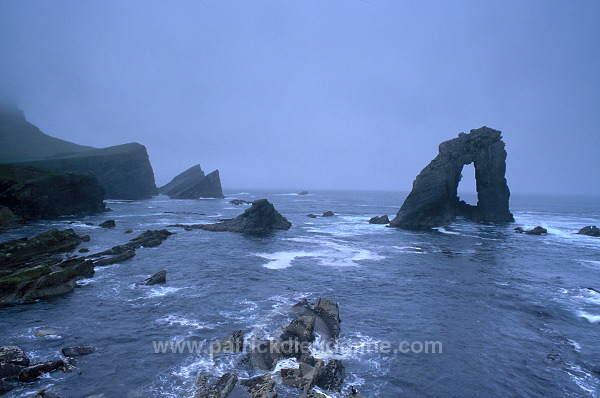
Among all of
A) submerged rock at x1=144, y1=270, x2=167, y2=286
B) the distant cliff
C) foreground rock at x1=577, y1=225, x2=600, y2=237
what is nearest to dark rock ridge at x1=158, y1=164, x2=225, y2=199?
the distant cliff

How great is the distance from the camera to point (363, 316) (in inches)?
879

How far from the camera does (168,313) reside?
22.0 m

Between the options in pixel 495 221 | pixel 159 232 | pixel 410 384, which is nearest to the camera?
pixel 410 384

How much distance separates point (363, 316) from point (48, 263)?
3435 cm

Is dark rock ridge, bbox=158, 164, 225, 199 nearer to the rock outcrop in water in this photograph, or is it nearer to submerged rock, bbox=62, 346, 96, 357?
submerged rock, bbox=62, 346, 96, 357

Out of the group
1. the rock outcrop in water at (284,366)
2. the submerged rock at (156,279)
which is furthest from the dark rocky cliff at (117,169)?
the rock outcrop in water at (284,366)

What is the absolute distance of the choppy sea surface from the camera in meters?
14.7

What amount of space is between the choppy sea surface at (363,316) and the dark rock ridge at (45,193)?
37.3 meters

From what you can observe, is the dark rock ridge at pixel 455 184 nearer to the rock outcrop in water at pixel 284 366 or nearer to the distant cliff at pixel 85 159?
the rock outcrop in water at pixel 284 366

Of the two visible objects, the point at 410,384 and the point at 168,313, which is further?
the point at 168,313

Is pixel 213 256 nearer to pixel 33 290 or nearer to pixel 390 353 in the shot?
pixel 33 290

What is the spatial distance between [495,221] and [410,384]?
8269 cm

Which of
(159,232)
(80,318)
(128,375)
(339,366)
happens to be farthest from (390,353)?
(159,232)

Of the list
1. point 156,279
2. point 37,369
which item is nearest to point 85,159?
point 156,279
